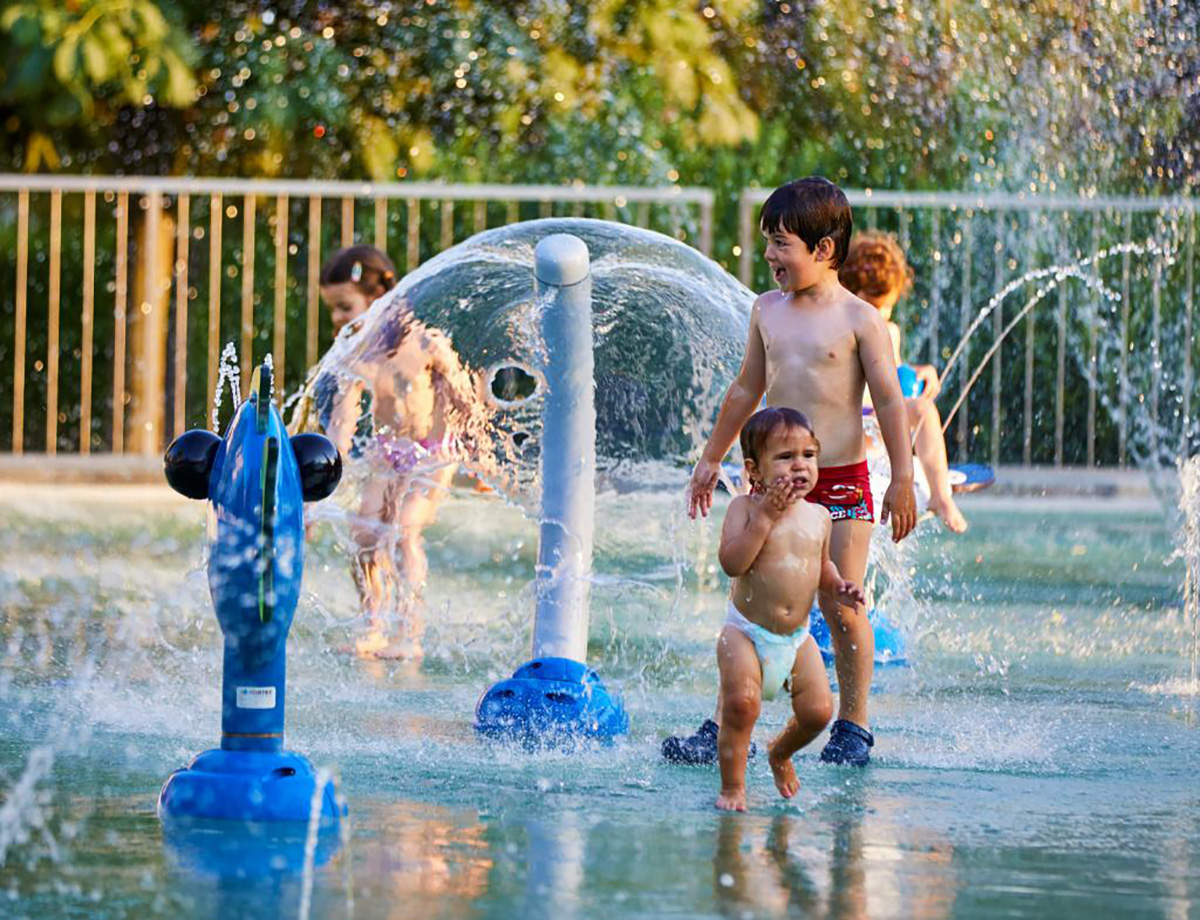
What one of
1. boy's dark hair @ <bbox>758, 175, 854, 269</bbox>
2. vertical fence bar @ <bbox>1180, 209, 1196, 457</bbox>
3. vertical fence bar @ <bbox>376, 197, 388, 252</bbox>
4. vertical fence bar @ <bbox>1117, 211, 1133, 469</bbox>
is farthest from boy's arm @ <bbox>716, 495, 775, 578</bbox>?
vertical fence bar @ <bbox>376, 197, 388, 252</bbox>

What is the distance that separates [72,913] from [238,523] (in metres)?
0.89

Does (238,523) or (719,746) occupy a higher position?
(238,523)

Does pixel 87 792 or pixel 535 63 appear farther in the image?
pixel 535 63

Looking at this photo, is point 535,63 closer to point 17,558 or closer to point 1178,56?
point 1178,56

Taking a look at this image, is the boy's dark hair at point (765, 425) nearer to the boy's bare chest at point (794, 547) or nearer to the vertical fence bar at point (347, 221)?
Result: the boy's bare chest at point (794, 547)

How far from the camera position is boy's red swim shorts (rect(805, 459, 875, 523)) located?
484 cm

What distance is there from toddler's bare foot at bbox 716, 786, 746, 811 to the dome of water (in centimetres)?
148

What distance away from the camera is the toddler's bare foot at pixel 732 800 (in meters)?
4.00

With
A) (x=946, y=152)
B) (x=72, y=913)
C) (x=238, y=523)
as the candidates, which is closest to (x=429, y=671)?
(x=238, y=523)

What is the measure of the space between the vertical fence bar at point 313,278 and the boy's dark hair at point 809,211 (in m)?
8.38

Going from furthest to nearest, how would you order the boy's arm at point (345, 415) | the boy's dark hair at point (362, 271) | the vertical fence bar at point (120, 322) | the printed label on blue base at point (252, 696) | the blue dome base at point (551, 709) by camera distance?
the vertical fence bar at point (120, 322), the boy's dark hair at point (362, 271), the boy's arm at point (345, 415), the blue dome base at point (551, 709), the printed label on blue base at point (252, 696)

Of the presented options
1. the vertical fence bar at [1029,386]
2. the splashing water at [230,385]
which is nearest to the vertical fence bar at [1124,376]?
the vertical fence bar at [1029,386]

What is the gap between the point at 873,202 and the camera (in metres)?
12.4

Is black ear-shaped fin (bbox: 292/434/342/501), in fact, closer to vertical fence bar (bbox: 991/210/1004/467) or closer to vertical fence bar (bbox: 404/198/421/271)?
vertical fence bar (bbox: 991/210/1004/467)
